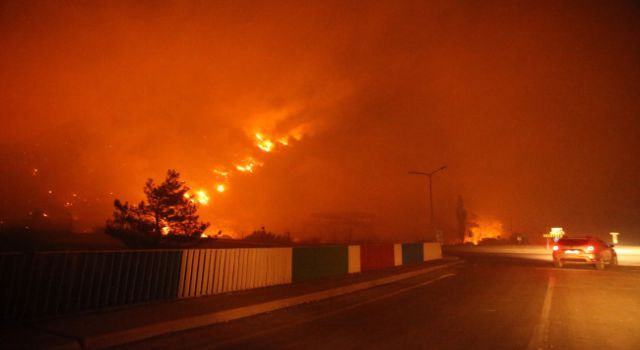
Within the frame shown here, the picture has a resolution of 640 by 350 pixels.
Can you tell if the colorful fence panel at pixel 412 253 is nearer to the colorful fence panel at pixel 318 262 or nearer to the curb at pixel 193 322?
the colorful fence panel at pixel 318 262

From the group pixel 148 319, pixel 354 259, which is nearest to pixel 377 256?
pixel 354 259

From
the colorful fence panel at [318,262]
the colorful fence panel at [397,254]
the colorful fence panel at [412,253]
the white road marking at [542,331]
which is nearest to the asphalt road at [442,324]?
the white road marking at [542,331]

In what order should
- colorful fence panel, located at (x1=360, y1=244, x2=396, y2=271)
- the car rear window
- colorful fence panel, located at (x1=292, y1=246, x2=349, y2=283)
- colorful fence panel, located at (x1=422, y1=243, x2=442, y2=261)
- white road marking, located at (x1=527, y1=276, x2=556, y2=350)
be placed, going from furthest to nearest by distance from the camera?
colorful fence panel, located at (x1=422, y1=243, x2=442, y2=261), the car rear window, colorful fence panel, located at (x1=360, y1=244, x2=396, y2=271), colorful fence panel, located at (x1=292, y1=246, x2=349, y2=283), white road marking, located at (x1=527, y1=276, x2=556, y2=350)

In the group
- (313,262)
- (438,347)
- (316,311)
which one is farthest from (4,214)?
(438,347)

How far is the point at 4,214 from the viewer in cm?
6494

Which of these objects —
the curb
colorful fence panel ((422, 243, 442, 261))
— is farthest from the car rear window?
the curb

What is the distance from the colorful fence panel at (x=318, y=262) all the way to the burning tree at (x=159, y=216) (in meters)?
16.4

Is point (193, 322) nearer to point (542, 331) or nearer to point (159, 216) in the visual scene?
point (542, 331)

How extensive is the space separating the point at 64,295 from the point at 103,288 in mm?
774

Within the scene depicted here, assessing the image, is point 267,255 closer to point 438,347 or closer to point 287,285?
point 287,285

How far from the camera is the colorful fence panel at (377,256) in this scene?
20156 mm

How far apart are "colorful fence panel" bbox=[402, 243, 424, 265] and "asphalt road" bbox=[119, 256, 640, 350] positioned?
11603 mm

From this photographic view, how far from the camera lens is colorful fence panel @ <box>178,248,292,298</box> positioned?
35.2 feet

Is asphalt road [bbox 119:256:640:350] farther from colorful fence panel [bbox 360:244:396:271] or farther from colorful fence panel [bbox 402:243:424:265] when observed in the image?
colorful fence panel [bbox 402:243:424:265]
